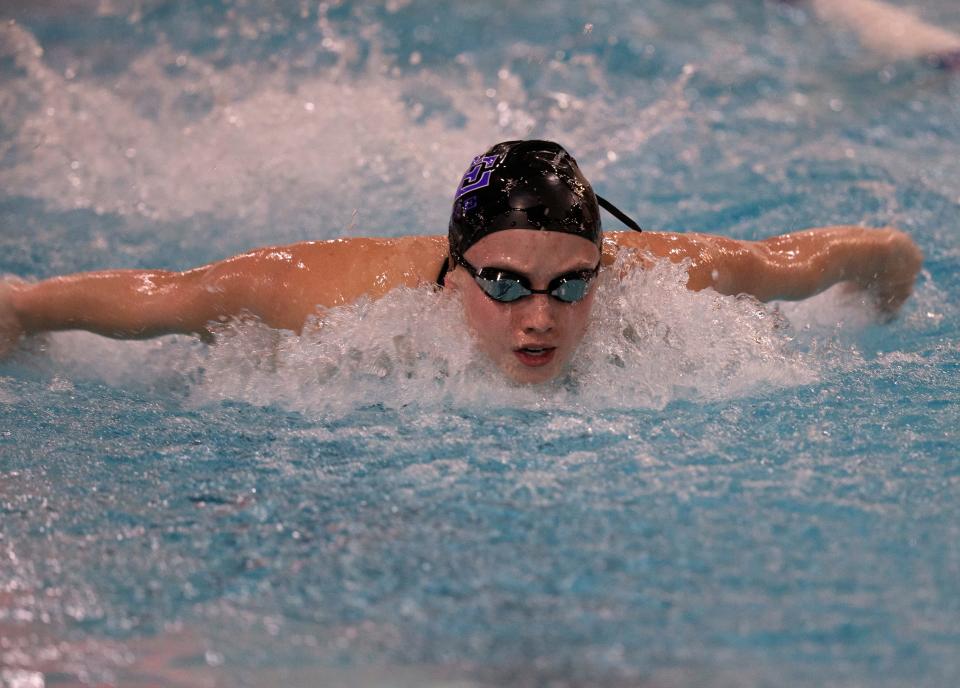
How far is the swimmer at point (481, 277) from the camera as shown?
256 cm

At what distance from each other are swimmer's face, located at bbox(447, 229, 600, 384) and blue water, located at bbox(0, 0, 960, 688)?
0.09 metres

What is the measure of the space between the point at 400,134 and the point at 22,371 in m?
2.21

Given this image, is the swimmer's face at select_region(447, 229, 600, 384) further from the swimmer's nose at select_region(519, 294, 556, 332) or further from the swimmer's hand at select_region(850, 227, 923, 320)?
the swimmer's hand at select_region(850, 227, 923, 320)

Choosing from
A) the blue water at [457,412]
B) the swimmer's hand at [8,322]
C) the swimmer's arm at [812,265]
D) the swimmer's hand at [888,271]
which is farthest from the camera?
the swimmer's hand at [888,271]

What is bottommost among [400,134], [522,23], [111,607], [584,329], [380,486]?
[111,607]

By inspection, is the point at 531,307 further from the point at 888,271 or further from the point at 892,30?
the point at 892,30

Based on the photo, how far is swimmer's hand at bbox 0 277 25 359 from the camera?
2793mm

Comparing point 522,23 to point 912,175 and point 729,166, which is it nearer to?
point 729,166

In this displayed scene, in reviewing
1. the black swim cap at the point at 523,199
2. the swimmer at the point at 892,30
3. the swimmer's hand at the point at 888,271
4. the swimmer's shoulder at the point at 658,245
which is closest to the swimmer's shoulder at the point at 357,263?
the black swim cap at the point at 523,199

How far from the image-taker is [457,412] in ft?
8.41

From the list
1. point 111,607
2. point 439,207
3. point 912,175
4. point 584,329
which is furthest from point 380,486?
point 912,175

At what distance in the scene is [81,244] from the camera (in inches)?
161

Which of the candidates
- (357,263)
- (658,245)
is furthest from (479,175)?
(658,245)

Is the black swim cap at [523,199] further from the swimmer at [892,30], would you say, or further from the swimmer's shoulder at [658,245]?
the swimmer at [892,30]
